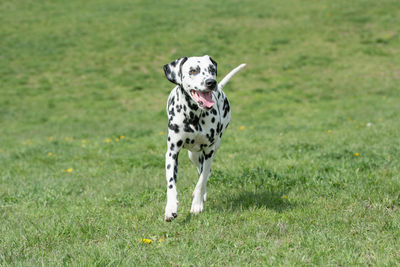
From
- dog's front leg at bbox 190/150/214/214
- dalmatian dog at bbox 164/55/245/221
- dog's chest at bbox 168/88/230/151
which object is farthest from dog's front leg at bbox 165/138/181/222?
dog's front leg at bbox 190/150/214/214

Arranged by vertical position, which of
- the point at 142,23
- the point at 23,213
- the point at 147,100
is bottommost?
the point at 147,100

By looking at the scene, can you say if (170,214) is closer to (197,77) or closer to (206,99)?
(206,99)

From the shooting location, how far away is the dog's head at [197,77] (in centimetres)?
459

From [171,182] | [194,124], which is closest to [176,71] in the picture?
[194,124]

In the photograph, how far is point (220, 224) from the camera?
455cm

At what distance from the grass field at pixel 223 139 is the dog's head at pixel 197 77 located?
55.2 inches

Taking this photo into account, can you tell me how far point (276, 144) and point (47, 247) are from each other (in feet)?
20.7

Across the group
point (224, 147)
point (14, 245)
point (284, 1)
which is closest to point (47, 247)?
point (14, 245)

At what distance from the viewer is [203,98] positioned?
4.65 meters

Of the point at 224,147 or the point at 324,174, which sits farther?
the point at 224,147

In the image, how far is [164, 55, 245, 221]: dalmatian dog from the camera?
15.3 ft

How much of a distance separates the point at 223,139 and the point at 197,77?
5797 millimetres

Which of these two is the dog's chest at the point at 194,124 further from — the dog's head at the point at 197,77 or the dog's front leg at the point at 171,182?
the dog's head at the point at 197,77

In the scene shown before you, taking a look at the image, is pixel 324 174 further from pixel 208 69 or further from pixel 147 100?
pixel 147 100
